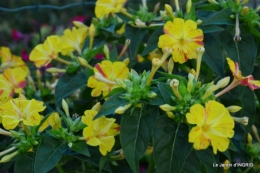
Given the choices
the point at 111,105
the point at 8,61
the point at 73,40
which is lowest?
the point at 8,61

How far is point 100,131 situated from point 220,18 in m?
0.45

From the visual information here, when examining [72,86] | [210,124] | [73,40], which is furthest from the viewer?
[73,40]

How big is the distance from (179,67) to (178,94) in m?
0.39

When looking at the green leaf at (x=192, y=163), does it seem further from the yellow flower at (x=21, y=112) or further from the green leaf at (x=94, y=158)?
the yellow flower at (x=21, y=112)

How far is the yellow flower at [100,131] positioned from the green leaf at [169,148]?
0.42 feet

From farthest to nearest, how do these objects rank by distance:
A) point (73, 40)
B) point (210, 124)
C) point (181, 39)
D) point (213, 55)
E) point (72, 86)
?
1. point (73, 40)
2. point (72, 86)
3. point (213, 55)
4. point (181, 39)
5. point (210, 124)

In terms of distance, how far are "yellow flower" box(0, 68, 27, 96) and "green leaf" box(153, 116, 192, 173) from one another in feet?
1.93

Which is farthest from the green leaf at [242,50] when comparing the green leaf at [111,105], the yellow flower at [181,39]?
the green leaf at [111,105]

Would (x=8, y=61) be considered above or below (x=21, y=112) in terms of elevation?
below

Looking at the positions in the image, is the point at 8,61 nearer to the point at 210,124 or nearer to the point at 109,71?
the point at 109,71

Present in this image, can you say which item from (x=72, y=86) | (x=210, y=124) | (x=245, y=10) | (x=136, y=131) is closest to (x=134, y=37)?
(x=72, y=86)

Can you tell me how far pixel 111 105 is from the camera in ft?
3.79

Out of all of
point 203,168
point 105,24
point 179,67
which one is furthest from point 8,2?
point 203,168

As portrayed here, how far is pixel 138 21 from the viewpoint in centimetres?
147
